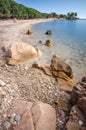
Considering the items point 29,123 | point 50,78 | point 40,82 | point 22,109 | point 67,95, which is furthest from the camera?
point 50,78

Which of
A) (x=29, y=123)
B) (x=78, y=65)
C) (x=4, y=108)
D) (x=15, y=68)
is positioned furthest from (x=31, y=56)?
(x=29, y=123)

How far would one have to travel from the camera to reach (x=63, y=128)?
6.21 metres

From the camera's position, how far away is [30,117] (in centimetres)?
605

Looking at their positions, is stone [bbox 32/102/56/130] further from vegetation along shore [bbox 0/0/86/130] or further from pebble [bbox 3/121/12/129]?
pebble [bbox 3/121/12/129]

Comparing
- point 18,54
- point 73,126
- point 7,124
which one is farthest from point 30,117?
point 18,54

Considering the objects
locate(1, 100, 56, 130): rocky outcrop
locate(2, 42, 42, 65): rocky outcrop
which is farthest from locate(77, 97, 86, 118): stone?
locate(2, 42, 42, 65): rocky outcrop

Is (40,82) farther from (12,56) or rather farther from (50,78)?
(12,56)

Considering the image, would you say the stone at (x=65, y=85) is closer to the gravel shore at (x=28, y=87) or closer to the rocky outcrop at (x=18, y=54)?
the gravel shore at (x=28, y=87)

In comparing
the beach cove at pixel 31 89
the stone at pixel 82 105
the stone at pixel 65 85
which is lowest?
the stone at pixel 65 85

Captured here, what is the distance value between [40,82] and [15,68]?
2667mm

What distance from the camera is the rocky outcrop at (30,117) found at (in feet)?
19.2

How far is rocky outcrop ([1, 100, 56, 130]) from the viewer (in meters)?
5.85

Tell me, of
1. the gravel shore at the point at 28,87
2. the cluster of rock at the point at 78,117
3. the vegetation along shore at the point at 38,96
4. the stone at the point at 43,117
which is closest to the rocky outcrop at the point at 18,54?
the vegetation along shore at the point at 38,96

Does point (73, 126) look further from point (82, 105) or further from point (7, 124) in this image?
point (7, 124)
